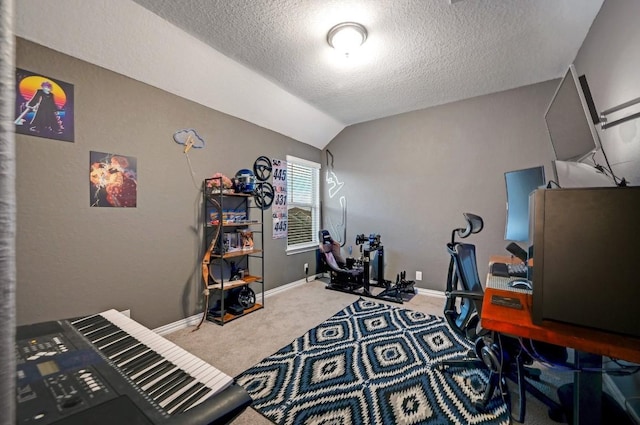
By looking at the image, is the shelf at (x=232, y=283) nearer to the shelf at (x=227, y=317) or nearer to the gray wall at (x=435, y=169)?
the shelf at (x=227, y=317)

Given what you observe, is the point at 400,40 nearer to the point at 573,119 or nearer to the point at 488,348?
the point at 573,119

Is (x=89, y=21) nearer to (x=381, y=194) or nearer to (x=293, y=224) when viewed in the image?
(x=293, y=224)

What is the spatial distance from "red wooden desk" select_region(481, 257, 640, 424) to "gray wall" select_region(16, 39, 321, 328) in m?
2.84

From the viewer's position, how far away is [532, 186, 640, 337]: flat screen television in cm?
95

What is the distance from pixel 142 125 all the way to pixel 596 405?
367 cm

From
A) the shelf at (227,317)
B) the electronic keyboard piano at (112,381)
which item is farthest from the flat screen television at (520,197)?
the shelf at (227,317)

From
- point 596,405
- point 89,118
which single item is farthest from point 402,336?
point 89,118

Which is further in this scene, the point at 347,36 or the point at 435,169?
the point at 435,169

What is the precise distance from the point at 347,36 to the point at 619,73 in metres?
1.96

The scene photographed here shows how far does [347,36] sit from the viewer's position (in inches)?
91.4

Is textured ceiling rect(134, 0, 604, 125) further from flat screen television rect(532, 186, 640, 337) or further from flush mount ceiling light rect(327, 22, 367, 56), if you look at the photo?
Answer: flat screen television rect(532, 186, 640, 337)

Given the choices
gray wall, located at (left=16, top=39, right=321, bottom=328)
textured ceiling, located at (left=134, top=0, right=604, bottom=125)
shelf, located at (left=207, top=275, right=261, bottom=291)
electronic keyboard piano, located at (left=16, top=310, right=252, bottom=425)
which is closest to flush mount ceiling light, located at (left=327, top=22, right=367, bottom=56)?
textured ceiling, located at (left=134, top=0, right=604, bottom=125)

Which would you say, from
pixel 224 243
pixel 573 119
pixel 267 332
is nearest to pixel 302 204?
pixel 224 243

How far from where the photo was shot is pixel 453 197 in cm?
380
